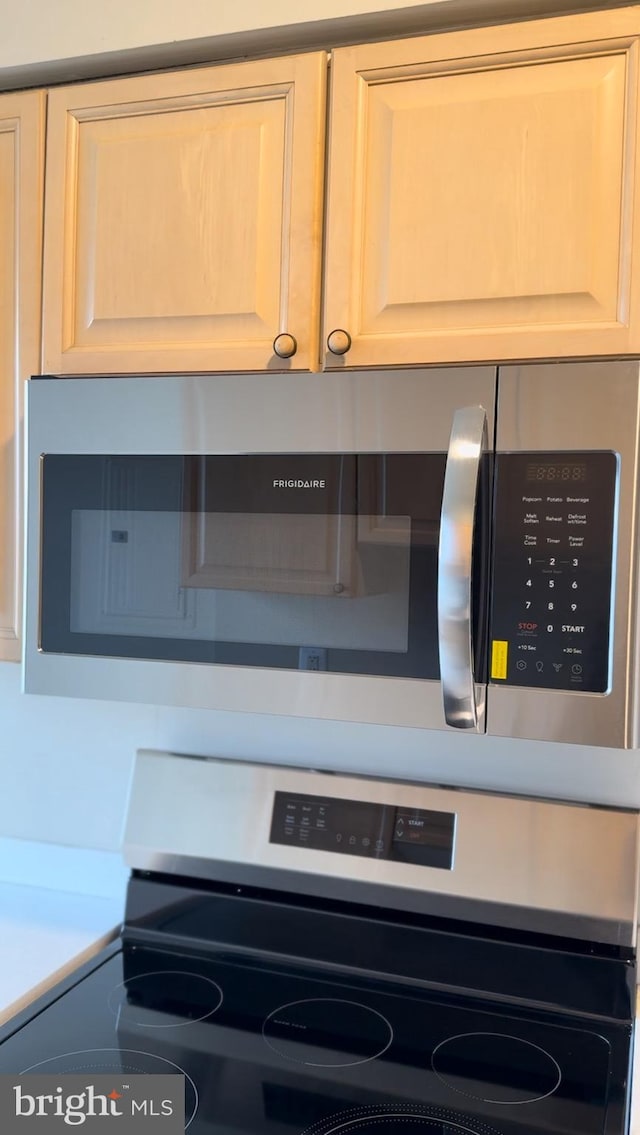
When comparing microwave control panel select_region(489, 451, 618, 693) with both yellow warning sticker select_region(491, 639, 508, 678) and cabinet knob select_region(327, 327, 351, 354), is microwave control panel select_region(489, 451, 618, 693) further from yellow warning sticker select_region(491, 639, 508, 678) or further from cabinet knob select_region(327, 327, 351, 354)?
cabinet knob select_region(327, 327, 351, 354)

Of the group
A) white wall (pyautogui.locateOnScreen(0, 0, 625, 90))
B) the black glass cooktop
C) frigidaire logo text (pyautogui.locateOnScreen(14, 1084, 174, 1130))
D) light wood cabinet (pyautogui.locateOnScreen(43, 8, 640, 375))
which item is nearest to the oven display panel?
the black glass cooktop

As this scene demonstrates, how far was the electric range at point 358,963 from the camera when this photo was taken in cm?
107

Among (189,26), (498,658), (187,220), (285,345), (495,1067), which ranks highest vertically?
(189,26)

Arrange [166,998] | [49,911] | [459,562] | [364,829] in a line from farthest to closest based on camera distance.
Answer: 1. [49,911]
2. [364,829]
3. [166,998]
4. [459,562]

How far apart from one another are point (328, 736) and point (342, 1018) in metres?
0.41

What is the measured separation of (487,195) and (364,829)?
2.91ft

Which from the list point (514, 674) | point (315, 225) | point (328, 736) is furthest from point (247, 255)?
point (328, 736)

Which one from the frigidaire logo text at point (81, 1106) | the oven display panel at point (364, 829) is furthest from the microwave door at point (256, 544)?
the frigidaire logo text at point (81, 1106)

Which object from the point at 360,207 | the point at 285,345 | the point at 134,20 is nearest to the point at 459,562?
the point at 285,345

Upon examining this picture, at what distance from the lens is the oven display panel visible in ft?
4.43

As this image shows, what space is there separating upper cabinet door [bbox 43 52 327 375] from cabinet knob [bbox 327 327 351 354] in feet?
0.11

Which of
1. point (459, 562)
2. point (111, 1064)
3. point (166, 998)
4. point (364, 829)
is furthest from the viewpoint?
point (364, 829)

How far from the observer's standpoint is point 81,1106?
1020 millimetres
